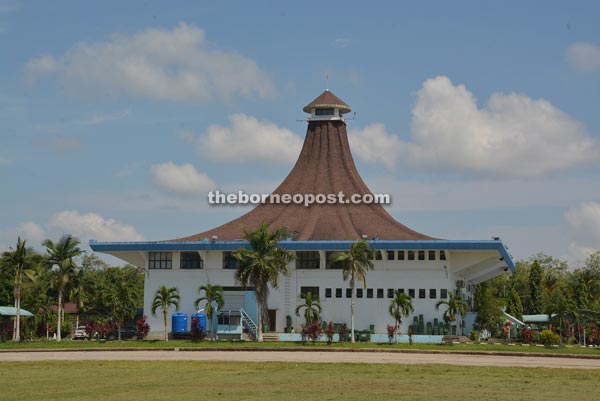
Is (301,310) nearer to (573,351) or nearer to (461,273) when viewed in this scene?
(461,273)

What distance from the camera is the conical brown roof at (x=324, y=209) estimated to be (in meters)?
69.1

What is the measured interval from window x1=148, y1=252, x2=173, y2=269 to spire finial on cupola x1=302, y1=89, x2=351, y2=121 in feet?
61.3

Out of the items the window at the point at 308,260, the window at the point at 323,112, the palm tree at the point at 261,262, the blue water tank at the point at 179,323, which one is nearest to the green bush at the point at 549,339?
the palm tree at the point at 261,262

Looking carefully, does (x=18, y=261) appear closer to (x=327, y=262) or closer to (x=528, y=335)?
(x=327, y=262)

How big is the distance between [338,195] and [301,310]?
1202 cm

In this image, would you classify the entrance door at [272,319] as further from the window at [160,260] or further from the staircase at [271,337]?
the window at [160,260]

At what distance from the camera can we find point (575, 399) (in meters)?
25.2

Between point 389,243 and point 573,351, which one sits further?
point 389,243

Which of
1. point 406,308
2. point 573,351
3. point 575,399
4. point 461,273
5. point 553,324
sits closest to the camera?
point 575,399

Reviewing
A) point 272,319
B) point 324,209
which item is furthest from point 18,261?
point 324,209

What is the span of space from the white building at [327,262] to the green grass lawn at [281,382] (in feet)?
86.2

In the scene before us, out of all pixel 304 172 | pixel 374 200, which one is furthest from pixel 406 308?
pixel 304 172

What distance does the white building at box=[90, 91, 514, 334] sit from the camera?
212 feet

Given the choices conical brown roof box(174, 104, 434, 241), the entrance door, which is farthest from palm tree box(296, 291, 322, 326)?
conical brown roof box(174, 104, 434, 241)
